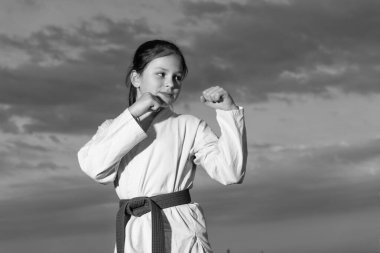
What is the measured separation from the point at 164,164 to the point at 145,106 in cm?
34

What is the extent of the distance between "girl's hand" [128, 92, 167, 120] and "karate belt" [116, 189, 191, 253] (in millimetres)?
472

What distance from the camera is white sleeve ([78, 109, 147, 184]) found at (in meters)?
3.62

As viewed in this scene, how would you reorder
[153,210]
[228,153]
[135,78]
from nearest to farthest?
[153,210], [228,153], [135,78]

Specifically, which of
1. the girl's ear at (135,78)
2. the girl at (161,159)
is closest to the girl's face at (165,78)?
the girl at (161,159)

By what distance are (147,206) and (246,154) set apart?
0.63 meters

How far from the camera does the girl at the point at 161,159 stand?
3.58 metres

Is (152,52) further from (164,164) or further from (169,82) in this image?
(164,164)

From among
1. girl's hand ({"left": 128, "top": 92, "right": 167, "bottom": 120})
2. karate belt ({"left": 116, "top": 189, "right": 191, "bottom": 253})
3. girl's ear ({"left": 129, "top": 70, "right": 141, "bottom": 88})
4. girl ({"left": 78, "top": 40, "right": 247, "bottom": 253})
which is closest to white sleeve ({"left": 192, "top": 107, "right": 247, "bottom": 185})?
girl ({"left": 78, "top": 40, "right": 247, "bottom": 253})

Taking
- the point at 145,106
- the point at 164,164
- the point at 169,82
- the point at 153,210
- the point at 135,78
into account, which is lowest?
the point at 153,210

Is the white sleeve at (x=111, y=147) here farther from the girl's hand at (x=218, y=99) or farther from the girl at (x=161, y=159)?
the girl's hand at (x=218, y=99)

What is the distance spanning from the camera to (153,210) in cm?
355

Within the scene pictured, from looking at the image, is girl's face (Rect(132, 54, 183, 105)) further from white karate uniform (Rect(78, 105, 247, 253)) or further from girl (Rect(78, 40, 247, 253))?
white karate uniform (Rect(78, 105, 247, 253))

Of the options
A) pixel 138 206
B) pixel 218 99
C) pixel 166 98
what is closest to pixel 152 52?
pixel 166 98

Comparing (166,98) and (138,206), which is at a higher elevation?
(166,98)
